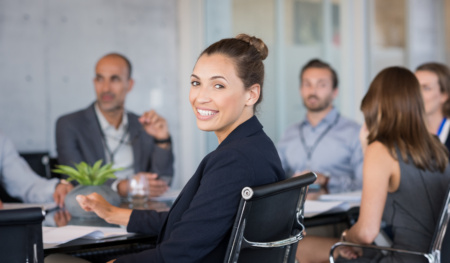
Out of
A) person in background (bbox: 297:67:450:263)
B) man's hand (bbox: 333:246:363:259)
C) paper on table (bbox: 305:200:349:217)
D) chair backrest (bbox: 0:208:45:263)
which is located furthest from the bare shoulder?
chair backrest (bbox: 0:208:45:263)

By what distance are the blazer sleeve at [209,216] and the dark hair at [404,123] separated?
1.07 m

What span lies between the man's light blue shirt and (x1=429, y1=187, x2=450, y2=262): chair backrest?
1689mm

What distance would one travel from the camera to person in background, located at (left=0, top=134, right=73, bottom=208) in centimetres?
293

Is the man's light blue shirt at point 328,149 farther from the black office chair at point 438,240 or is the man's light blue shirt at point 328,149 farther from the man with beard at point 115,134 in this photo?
the black office chair at point 438,240

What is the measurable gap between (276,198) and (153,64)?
4169 millimetres

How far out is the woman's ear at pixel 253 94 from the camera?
1.80 m

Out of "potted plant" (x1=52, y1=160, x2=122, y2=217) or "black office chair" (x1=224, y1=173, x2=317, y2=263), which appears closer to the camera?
"black office chair" (x1=224, y1=173, x2=317, y2=263)

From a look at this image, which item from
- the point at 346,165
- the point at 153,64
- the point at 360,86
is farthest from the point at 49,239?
the point at 360,86

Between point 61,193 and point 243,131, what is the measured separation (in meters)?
1.30

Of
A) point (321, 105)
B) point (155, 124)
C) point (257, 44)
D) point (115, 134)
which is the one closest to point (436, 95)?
point (321, 105)

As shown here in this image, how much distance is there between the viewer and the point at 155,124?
338 centimetres

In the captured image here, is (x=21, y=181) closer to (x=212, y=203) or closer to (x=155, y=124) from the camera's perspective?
(x=155, y=124)

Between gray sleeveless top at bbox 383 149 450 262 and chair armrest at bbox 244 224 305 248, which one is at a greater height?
chair armrest at bbox 244 224 305 248

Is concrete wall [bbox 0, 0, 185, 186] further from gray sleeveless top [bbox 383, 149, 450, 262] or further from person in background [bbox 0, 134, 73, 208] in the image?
gray sleeveless top [bbox 383, 149, 450, 262]
